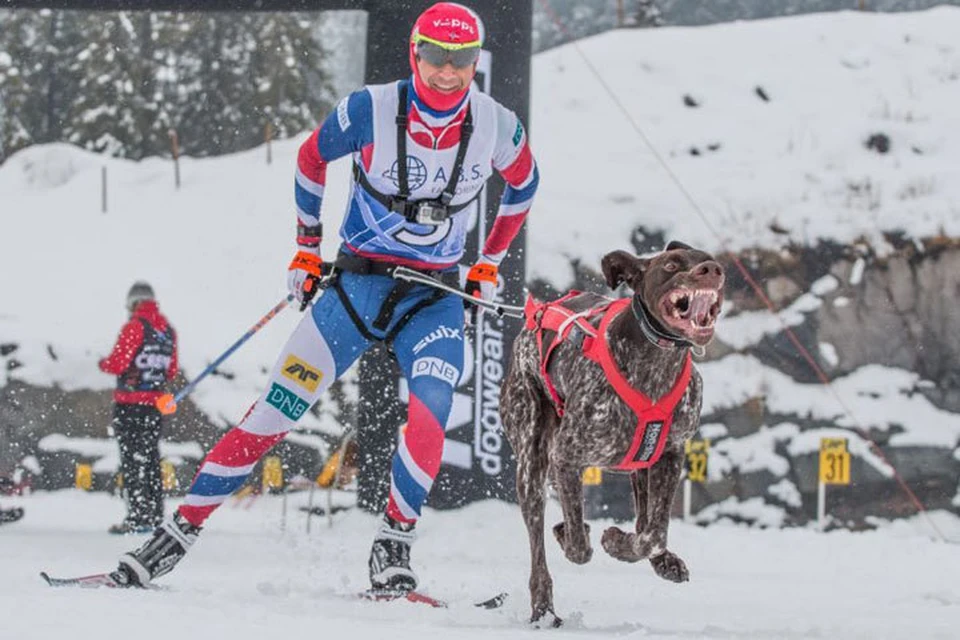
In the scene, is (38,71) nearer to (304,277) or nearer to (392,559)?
(304,277)

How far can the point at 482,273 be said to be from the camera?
16.8 ft

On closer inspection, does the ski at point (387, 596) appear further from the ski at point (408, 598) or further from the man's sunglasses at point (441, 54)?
the man's sunglasses at point (441, 54)

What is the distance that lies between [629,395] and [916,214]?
8412mm

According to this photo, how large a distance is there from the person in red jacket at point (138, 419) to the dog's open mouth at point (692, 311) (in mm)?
4972

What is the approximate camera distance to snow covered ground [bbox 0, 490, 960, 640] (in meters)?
3.49

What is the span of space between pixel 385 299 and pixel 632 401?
114cm

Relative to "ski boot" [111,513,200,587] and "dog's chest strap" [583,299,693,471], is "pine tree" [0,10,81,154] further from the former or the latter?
"dog's chest strap" [583,299,693,471]

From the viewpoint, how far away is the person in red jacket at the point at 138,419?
26.6ft

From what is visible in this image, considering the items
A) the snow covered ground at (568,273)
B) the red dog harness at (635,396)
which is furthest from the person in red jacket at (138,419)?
the red dog harness at (635,396)

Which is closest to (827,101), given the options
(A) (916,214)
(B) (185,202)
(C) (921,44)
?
(C) (921,44)

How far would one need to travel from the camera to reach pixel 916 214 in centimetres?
1177

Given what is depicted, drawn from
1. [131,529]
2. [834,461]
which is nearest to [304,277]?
[131,529]

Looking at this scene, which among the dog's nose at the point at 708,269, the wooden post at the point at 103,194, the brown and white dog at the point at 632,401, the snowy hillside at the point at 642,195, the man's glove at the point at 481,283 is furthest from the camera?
the wooden post at the point at 103,194

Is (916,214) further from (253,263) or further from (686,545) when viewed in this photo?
(253,263)
